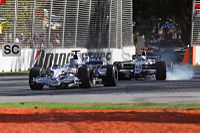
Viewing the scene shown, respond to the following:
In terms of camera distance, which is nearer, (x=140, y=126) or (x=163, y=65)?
(x=140, y=126)

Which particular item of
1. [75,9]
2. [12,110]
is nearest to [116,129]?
[12,110]

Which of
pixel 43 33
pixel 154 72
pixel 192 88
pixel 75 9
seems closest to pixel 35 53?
pixel 43 33

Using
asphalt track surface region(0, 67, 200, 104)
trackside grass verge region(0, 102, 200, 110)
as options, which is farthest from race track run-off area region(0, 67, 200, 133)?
trackside grass verge region(0, 102, 200, 110)

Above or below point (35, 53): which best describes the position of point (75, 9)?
above

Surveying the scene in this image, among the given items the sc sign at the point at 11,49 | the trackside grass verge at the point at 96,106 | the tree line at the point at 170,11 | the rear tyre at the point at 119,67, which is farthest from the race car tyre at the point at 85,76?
the tree line at the point at 170,11

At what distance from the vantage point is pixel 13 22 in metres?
33.9

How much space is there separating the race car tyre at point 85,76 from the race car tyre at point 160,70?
151 inches

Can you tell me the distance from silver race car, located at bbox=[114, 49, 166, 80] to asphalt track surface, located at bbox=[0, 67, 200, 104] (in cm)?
121

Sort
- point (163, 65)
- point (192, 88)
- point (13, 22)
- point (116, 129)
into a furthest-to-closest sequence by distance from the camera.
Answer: point (13, 22), point (163, 65), point (192, 88), point (116, 129)

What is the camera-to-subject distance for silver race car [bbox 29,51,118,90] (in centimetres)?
2053

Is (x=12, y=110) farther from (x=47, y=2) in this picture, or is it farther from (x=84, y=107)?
(x=47, y=2)

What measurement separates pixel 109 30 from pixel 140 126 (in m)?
27.7

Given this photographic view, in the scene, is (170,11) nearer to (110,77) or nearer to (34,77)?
(110,77)

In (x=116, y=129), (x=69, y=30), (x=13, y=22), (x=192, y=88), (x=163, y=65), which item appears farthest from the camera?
Answer: (x=69, y=30)
